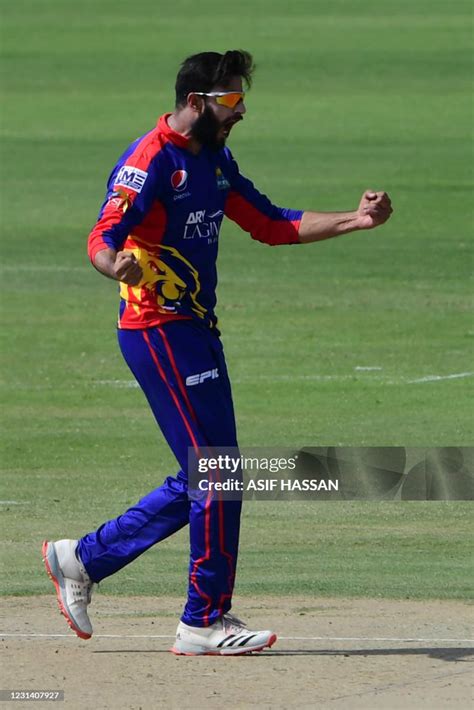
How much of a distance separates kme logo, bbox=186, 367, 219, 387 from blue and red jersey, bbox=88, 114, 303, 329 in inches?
8.8

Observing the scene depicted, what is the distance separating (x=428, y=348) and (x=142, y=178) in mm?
11420

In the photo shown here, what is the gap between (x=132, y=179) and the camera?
25.9 feet

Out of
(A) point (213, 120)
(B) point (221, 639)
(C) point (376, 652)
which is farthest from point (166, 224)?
(C) point (376, 652)

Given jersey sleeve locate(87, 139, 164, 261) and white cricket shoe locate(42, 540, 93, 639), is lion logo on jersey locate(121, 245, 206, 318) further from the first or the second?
white cricket shoe locate(42, 540, 93, 639)

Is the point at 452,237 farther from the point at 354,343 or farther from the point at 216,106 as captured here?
the point at 216,106

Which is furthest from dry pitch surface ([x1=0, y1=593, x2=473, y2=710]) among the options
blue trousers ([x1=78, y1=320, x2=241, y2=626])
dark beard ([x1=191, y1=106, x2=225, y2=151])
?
dark beard ([x1=191, y1=106, x2=225, y2=151])

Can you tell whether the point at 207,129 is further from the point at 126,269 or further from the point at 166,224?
the point at 126,269

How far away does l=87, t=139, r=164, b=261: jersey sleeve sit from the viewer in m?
7.80

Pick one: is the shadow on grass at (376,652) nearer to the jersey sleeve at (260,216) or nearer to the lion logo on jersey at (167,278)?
the lion logo on jersey at (167,278)

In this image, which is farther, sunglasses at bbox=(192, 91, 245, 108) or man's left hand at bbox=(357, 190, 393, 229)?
man's left hand at bbox=(357, 190, 393, 229)

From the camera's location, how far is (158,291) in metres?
7.99

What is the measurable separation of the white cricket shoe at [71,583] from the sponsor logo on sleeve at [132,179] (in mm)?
1607

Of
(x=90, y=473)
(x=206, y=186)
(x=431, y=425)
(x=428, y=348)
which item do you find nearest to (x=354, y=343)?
(x=428, y=348)

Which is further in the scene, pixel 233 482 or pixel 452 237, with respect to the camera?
pixel 452 237
